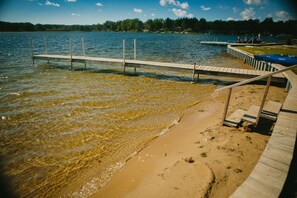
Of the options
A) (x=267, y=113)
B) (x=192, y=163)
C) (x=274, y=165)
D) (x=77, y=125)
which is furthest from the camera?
(x=77, y=125)

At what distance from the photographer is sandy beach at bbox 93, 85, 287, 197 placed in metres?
4.11

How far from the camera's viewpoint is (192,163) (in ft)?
16.0

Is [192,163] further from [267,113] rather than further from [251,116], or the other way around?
[267,113]

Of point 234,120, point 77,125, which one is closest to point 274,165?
point 234,120

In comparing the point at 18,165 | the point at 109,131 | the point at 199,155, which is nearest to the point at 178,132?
the point at 199,155

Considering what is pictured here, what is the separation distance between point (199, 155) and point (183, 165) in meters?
0.65

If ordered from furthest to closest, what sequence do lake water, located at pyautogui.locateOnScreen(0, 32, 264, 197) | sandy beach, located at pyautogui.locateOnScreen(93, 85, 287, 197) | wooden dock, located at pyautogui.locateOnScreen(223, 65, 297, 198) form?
1. lake water, located at pyautogui.locateOnScreen(0, 32, 264, 197)
2. sandy beach, located at pyautogui.locateOnScreen(93, 85, 287, 197)
3. wooden dock, located at pyautogui.locateOnScreen(223, 65, 297, 198)

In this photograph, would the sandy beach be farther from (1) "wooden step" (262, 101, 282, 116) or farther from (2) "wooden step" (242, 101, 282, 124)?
(1) "wooden step" (262, 101, 282, 116)

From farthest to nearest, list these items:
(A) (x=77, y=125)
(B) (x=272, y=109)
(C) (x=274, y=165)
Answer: (A) (x=77, y=125)
(B) (x=272, y=109)
(C) (x=274, y=165)

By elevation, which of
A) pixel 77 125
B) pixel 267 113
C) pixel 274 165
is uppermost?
pixel 267 113

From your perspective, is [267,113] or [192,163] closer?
[192,163]

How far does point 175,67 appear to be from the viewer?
1450 cm

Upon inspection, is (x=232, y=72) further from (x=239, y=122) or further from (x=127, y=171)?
(x=127, y=171)

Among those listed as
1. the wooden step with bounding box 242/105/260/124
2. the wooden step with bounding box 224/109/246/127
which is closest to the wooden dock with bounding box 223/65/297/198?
the wooden step with bounding box 242/105/260/124
